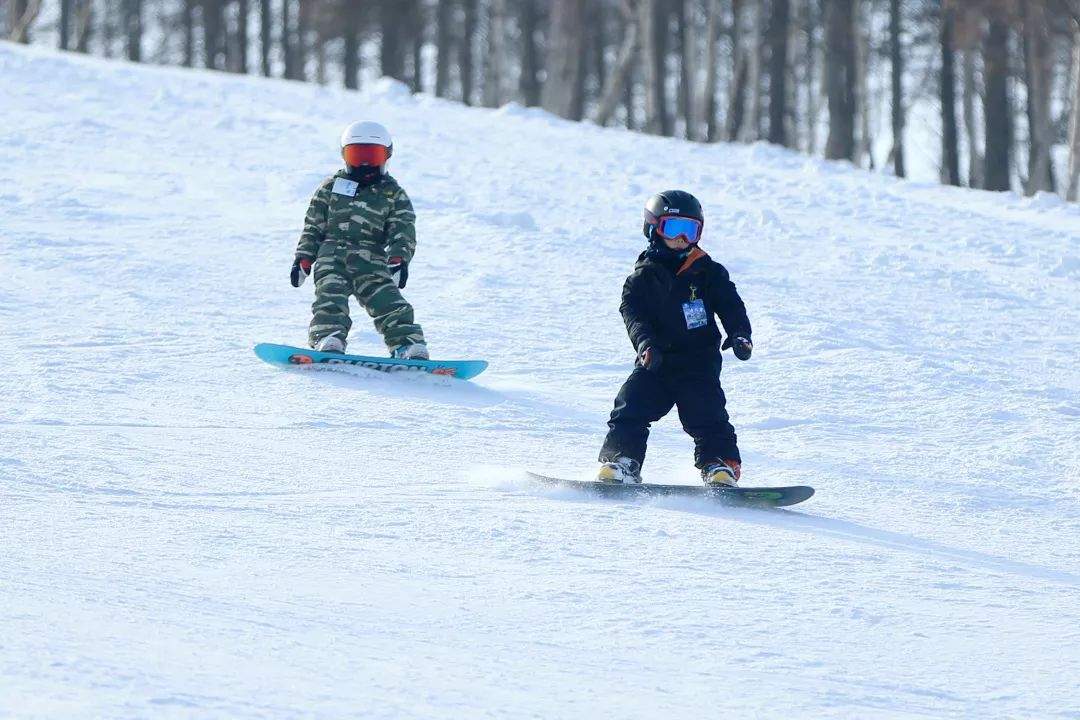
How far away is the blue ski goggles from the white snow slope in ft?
3.42

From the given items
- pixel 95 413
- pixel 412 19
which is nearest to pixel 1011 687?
pixel 95 413

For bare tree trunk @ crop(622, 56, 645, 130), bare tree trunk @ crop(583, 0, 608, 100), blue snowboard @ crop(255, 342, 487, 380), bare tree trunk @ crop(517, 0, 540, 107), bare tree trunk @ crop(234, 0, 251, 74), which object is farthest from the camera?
bare tree trunk @ crop(622, 56, 645, 130)

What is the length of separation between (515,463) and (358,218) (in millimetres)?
2464

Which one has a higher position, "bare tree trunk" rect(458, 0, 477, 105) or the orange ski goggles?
"bare tree trunk" rect(458, 0, 477, 105)

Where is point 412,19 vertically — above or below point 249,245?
above

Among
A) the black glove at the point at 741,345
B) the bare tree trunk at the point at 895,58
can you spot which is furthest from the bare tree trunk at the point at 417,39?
the black glove at the point at 741,345

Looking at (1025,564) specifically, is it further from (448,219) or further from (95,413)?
(448,219)

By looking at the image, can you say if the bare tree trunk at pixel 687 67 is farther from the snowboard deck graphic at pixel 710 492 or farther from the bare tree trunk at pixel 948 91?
the snowboard deck graphic at pixel 710 492

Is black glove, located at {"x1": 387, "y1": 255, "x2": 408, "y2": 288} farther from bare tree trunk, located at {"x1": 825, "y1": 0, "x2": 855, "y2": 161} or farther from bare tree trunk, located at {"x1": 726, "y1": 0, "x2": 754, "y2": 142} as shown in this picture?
bare tree trunk, located at {"x1": 726, "y1": 0, "x2": 754, "y2": 142}

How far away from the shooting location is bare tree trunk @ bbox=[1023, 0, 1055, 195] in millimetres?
24875

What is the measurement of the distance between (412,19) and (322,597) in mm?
30370

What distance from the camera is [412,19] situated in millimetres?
33312

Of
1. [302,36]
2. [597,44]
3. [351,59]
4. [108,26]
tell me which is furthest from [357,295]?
[108,26]

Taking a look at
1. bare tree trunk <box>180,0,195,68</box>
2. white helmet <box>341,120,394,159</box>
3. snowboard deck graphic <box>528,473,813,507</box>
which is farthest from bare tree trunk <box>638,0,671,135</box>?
snowboard deck graphic <box>528,473,813,507</box>
